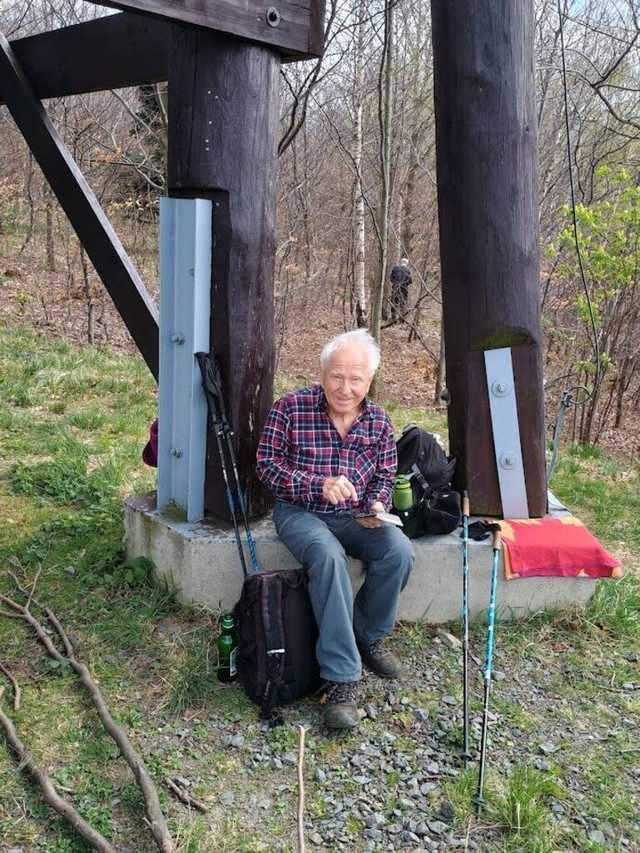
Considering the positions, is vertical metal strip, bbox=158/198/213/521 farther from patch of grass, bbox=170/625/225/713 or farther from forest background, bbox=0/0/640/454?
forest background, bbox=0/0/640/454

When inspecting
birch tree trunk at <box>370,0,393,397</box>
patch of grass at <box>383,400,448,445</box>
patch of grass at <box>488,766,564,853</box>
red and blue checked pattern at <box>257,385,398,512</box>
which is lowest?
patch of grass at <box>488,766,564,853</box>

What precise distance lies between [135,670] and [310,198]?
10.8 metres

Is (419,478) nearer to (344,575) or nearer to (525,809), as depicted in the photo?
(344,575)

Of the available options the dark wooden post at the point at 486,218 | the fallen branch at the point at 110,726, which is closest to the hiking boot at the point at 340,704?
the fallen branch at the point at 110,726

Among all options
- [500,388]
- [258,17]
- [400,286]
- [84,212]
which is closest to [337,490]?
[500,388]

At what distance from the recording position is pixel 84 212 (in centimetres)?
438

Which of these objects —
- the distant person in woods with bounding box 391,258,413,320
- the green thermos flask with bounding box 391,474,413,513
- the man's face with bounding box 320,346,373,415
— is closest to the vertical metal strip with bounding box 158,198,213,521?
the man's face with bounding box 320,346,373,415

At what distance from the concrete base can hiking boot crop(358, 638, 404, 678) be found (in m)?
0.32

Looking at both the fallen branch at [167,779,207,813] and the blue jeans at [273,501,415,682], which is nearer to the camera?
the fallen branch at [167,779,207,813]

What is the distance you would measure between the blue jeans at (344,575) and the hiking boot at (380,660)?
0.04m

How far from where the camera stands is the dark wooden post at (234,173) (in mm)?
3184

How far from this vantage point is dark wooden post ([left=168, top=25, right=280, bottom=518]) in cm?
318

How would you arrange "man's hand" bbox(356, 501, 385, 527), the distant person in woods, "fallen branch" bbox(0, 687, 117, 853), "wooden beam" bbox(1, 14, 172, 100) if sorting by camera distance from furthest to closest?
the distant person in woods → "wooden beam" bbox(1, 14, 172, 100) → "man's hand" bbox(356, 501, 385, 527) → "fallen branch" bbox(0, 687, 117, 853)

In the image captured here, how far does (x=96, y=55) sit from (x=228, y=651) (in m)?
3.17
